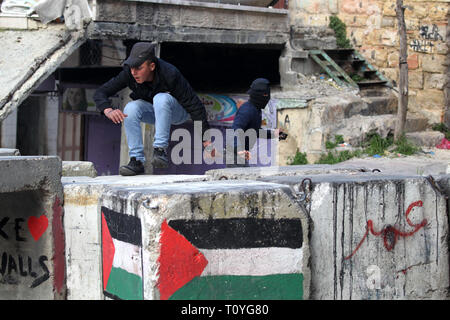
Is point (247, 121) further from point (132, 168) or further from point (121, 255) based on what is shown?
point (121, 255)

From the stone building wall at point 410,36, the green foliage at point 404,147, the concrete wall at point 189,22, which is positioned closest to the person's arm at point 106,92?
the concrete wall at point 189,22

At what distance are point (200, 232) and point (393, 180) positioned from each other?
120 centimetres

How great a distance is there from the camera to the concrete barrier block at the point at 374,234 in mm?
3893

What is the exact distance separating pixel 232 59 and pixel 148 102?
9.08 m

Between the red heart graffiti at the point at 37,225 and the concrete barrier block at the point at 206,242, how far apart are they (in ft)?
2.07

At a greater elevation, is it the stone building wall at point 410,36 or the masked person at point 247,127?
the stone building wall at point 410,36

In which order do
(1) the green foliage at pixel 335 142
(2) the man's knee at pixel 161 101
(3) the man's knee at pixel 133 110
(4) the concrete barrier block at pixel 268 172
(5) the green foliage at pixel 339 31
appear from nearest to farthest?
1. (4) the concrete barrier block at pixel 268 172
2. (2) the man's knee at pixel 161 101
3. (3) the man's knee at pixel 133 110
4. (1) the green foliage at pixel 335 142
5. (5) the green foliage at pixel 339 31

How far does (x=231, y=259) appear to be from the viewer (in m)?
3.57

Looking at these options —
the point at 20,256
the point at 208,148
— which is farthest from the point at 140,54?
the point at 20,256

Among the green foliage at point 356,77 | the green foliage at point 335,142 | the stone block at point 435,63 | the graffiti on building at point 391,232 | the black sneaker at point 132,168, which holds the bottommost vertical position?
the graffiti on building at point 391,232

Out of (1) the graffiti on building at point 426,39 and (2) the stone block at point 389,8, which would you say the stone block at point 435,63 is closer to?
(1) the graffiti on building at point 426,39

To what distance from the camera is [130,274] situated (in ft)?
11.8

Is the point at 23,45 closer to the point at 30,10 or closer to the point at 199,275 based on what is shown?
the point at 30,10

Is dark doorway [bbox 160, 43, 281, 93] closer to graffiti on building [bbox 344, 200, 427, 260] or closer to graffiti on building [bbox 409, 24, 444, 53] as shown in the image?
graffiti on building [bbox 409, 24, 444, 53]
